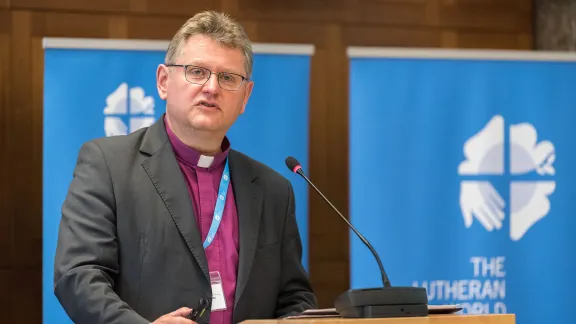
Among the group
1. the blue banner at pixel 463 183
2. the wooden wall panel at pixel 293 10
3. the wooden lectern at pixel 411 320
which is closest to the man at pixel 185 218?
the wooden lectern at pixel 411 320

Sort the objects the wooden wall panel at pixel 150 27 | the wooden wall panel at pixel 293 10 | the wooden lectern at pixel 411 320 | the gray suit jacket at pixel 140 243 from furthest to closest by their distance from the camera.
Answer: the wooden wall panel at pixel 293 10, the wooden wall panel at pixel 150 27, the gray suit jacket at pixel 140 243, the wooden lectern at pixel 411 320

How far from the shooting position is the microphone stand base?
2.03m

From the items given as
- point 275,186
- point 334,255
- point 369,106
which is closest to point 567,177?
point 369,106

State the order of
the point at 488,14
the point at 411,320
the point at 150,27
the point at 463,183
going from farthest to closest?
1. the point at 488,14
2. the point at 150,27
3. the point at 463,183
4. the point at 411,320

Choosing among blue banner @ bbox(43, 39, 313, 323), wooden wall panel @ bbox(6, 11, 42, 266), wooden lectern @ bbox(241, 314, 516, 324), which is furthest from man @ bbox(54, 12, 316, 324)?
wooden wall panel @ bbox(6, 11, 42, 266)

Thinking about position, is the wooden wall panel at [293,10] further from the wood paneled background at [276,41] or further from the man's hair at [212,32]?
the man's hair at [212,32]

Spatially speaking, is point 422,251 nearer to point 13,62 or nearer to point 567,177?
point 567,177

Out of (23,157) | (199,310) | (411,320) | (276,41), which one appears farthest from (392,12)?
(411,320)

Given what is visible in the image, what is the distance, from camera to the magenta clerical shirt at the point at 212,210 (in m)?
2.56

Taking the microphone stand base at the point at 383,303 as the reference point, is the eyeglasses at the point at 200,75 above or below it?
above

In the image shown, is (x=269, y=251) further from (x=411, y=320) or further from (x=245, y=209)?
(x=411, y=320)

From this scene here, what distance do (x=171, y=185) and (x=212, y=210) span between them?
0.51 ft

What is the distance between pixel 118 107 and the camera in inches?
158

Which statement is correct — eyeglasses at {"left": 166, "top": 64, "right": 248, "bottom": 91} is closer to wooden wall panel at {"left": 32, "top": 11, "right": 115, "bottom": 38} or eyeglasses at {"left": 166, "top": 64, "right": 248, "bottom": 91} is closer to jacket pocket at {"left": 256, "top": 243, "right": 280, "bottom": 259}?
jacket pocket at {"left": 256, "top": 243, "right": 280, "bottom": 259}
